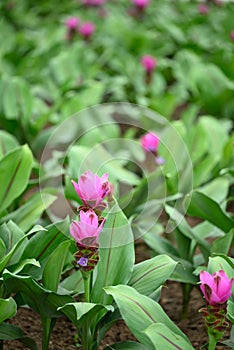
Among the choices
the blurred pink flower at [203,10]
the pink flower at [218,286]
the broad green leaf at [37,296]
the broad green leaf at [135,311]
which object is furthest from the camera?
the blurred pink flower at [203,10]

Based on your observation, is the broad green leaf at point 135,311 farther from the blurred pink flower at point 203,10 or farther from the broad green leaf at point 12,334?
the blurred pink flower at point 203,10

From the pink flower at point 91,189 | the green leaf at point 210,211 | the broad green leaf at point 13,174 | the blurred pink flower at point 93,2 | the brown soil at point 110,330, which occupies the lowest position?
the blurred pink flower at point 93,2

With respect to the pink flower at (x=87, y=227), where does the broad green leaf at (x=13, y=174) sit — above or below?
below

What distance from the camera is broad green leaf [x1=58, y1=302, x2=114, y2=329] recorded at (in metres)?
1.48

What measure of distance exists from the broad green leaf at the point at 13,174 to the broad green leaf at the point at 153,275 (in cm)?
47

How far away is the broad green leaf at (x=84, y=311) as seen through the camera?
1477 mm

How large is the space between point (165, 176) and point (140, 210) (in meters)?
0.14

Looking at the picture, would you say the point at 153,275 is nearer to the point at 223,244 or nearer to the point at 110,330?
the point at 223,244

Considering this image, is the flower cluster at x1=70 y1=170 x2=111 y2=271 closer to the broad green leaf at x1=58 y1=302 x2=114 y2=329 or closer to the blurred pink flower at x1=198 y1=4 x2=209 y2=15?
the broad green leaf at x1=58 y1=302 x2=114 y2=329

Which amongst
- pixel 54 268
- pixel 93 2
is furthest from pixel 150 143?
pixel 93 2

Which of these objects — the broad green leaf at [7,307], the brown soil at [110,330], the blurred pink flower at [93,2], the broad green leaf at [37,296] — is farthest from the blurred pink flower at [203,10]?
the broad green leaf at [7,307]

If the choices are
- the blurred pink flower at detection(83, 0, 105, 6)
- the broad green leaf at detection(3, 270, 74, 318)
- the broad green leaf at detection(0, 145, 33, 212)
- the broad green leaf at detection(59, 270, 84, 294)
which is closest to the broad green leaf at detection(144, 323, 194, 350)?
the broad green leaf at detection(3, 270, 74, 318)

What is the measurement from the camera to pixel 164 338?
4.63 feet

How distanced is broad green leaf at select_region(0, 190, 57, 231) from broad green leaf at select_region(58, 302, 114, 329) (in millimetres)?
378
